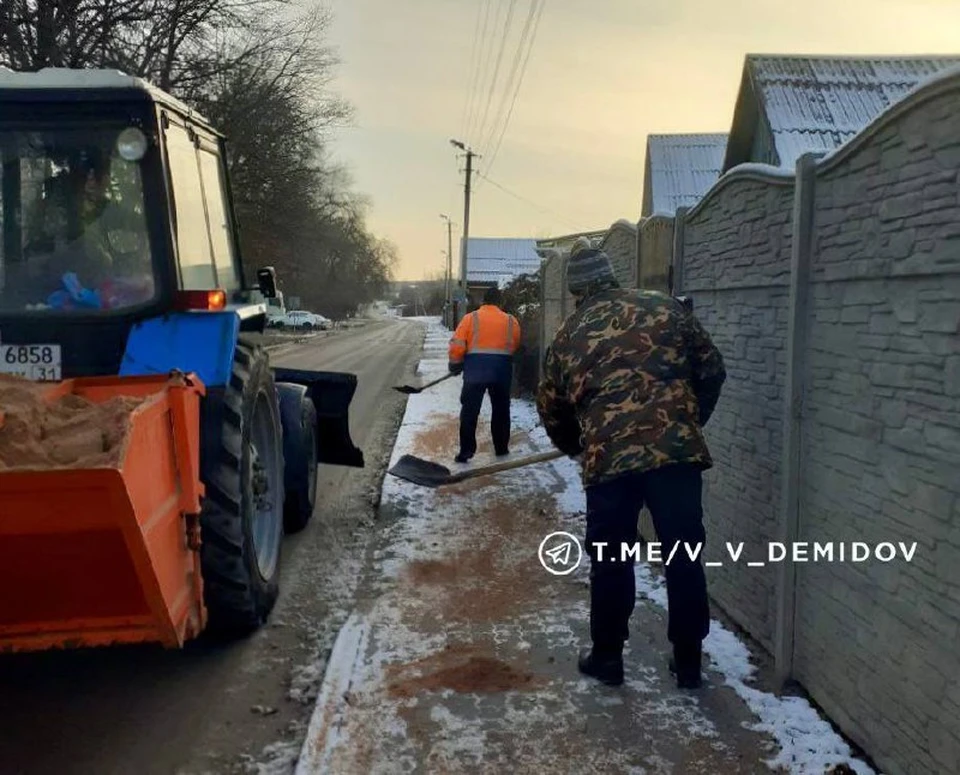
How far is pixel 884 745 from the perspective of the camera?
303cm

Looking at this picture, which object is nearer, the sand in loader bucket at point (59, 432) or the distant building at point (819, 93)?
the sand in loader bucket at point (59, 432)

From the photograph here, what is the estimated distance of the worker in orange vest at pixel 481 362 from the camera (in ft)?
28.3

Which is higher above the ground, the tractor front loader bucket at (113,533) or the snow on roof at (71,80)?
the snow on roof at (71,80)

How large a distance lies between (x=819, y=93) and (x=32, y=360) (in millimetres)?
13472

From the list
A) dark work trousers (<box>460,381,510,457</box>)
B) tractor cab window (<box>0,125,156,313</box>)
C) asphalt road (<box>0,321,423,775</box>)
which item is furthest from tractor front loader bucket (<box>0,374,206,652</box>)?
dark work trousers (<box>460,381,510,457</box>)

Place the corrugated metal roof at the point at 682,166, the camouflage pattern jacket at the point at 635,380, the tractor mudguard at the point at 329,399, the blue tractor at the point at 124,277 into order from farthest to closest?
the corrugated metal roof at the point at 682,166 < the tractor mudguard at the point at 329,399 < the blue tractor at the point at 124,277 < the camouflage pattern jacket at the point at 635,380

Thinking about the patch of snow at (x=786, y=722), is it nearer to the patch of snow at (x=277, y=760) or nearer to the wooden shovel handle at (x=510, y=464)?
the patch of snow at (x=277, y=760)

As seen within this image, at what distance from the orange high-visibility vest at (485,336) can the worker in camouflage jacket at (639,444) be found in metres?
4.71

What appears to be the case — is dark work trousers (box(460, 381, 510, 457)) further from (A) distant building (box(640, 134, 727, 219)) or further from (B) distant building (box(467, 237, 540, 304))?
(B) distant building (box(467, 237, 540, 304))

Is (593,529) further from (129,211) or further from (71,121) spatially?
(71,121)

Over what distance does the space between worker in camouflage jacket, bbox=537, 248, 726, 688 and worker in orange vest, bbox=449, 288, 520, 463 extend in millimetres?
4655

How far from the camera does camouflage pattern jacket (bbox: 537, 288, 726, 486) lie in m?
3.67

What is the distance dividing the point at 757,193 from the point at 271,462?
2.97 meters

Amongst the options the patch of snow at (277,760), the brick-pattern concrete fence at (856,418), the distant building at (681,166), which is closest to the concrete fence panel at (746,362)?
the brick-pattern concrete fence at (856,418)
